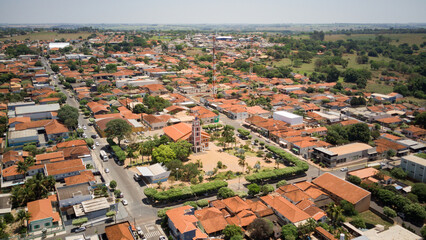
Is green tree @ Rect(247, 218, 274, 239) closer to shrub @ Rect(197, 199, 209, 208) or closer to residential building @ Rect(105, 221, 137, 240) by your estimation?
shrub @ Rect(197, 199, 209, 208)

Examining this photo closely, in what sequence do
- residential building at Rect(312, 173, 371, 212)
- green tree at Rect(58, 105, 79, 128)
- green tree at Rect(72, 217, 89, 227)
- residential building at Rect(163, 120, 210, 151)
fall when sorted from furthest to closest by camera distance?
green tree at Rect(58, 105, 79, 128)
residential building at Rect(163, 120, 210, 151)
residential building at Rect(312, 173, 371, 212)
green tree at Rect(72, 217, 89, 227)

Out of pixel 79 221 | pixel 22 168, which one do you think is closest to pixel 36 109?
pixel 22 168

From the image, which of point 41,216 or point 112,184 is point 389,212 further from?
point 41,216

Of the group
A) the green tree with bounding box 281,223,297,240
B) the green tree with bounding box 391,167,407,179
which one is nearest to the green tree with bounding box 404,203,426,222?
the green tree with bounding box 391,167,407,179

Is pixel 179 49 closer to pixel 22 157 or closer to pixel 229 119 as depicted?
pixel 229 119

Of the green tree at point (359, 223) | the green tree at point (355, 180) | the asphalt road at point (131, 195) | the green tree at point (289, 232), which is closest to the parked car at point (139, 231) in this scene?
the asphalt road at point (131, 195)
